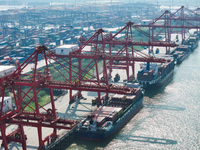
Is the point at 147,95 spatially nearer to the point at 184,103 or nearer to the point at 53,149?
the point at 184,103

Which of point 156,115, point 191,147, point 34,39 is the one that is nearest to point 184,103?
point 156,115

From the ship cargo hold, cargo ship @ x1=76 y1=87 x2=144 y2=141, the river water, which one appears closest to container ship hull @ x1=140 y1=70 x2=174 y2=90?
the river water

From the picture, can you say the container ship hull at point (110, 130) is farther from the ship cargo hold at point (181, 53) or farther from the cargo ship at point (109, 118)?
the ship cargo hold at point (181, 53)

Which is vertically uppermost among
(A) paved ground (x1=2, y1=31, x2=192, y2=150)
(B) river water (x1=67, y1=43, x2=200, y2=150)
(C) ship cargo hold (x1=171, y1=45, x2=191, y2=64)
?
(C) ship cargo hold (x1=171, y1=45, x2=191, y2=64)

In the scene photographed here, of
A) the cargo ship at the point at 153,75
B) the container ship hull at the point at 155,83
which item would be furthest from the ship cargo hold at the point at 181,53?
the container ship hull at the point at 155,83

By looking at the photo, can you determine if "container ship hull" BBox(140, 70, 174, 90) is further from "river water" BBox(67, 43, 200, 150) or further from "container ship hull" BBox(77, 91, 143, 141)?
"container ship hull" BBox(77, 91, 143, 141)

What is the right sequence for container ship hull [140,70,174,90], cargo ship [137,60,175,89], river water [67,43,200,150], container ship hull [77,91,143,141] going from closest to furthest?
1. river water [67,43,200,150]
2. container ship hull [77,91,143,141]
3. container ship hull [140,70,174,90]
4. cargo ship [137,60,175,89]

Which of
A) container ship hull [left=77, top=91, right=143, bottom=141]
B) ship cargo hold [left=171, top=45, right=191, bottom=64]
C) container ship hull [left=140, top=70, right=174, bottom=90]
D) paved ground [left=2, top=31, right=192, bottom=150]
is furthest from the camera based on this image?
ship cargo hold [left=171, top=45, right=191, bottom=64]
